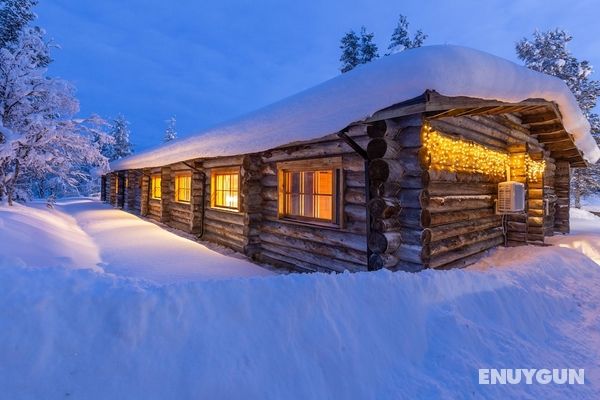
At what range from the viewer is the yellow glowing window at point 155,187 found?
1461cm

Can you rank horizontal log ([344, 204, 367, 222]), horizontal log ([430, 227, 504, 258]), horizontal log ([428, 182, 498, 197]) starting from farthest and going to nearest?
horizontal log ([344, 204, 367, 222]), horizontal log ([428, 182, 498, 197]), horizontal log ([430, 227, 504, 258])

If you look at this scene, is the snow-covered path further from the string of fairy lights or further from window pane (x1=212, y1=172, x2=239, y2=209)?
the string of fairy lights

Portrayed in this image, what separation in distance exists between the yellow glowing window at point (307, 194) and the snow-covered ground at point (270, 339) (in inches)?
116

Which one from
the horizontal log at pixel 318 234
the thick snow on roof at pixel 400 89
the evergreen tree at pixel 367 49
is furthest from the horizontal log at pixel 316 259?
the evergreen tree at pixel 367 49

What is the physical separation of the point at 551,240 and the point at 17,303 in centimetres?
1126

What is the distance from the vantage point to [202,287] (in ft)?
8.31

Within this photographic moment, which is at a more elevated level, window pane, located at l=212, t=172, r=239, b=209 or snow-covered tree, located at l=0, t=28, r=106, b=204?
snow-covered tree, located at l=0, t=28, r=106, b=204

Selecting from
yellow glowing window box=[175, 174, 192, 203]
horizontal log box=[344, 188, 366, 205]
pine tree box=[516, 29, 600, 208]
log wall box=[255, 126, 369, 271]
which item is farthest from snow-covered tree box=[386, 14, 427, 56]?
horizontal log box=[344, 188, 366, 205]

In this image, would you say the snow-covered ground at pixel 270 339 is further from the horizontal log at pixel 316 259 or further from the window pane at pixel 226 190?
the window pane at pixel 226 190

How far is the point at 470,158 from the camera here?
20.0ft

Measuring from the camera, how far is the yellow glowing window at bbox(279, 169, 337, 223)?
6.30 metres

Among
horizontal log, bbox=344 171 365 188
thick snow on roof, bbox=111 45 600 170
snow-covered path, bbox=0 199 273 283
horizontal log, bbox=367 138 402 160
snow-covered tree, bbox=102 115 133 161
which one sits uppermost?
snow-covered tree, bbox=102 115 133 161

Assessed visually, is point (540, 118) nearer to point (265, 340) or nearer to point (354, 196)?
point (354, 196)

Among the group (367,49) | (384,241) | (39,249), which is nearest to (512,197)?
(384,241)
